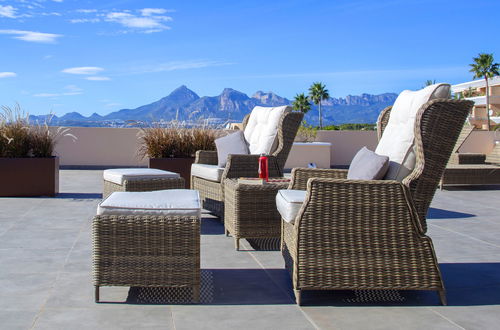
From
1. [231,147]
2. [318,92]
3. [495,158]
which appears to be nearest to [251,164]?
[231,147]

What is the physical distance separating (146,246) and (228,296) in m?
0.46

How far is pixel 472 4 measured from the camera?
15.6m

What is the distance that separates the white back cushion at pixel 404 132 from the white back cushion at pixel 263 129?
1.66 metres

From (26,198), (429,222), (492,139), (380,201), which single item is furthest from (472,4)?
(380,201)

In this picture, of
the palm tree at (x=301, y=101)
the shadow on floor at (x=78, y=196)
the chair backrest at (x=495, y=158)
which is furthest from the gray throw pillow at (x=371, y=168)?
the palm tree at (x=301, y=101)

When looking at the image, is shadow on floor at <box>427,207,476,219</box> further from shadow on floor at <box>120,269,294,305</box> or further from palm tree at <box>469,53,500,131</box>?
palm tree at <box>469,53,500,131</box>

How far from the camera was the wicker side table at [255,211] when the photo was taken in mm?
3705

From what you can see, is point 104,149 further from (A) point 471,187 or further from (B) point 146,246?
(B) point 146,246

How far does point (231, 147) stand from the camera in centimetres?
506

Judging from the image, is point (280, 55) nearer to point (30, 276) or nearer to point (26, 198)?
point (26, 198)

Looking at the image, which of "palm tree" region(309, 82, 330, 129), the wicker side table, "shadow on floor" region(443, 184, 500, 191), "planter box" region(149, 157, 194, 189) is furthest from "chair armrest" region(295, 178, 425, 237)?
"palm tree" region(309, 82, 330, 129)

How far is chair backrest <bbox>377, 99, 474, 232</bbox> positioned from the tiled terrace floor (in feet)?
1.58

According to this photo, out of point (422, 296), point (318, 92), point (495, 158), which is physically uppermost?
point (318, 92)

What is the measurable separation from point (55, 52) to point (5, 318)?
152 feet
